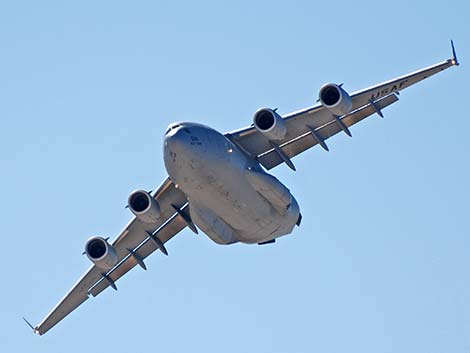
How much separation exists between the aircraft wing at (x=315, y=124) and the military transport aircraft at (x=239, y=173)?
0.03 m

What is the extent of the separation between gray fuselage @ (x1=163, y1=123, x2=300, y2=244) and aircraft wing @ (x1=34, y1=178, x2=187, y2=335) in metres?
2.94

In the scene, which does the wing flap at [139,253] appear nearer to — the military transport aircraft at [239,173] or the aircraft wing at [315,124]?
the military transport aircraft at [239,173]

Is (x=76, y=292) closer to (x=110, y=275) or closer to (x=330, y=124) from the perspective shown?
(x=110, y=275)

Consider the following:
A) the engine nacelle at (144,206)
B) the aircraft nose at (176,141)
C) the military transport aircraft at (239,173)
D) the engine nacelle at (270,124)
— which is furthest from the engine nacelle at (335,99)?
the engine nacelle at (144,206)

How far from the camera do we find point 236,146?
3722 cm

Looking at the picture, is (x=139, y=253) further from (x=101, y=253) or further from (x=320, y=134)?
(x=320, y=134)

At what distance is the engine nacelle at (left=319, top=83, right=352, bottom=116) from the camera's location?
36.3 metres

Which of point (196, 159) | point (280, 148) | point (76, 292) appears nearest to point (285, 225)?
point (280, 148)

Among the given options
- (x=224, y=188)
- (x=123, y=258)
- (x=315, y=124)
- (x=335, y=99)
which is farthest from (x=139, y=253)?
(x=335, y=99)

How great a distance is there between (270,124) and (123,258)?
24.4 ft

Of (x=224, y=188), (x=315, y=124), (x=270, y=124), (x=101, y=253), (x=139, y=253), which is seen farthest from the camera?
(x=139, y=253)

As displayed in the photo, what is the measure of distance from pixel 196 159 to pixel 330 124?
16.1 feet

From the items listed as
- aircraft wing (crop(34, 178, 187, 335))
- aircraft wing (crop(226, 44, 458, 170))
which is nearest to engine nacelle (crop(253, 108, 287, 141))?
aircraft wing (crop(226, 44, 458, 170))

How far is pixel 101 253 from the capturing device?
39281 millimetres
